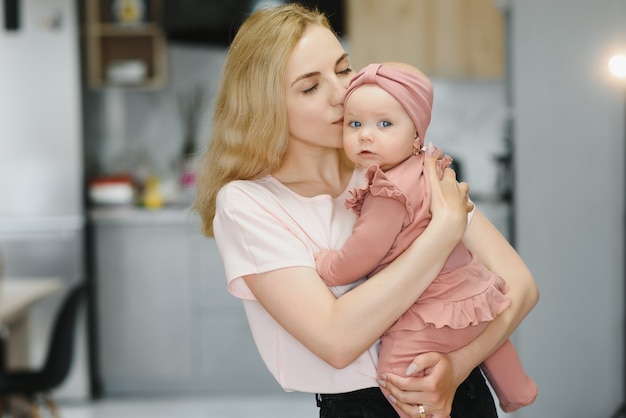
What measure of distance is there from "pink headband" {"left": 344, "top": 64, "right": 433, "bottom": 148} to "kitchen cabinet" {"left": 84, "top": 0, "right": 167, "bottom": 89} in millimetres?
3742

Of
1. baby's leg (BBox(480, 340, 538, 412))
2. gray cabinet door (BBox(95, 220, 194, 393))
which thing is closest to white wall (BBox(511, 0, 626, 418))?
baby's leg (BBox(480, 340, 538, 412))

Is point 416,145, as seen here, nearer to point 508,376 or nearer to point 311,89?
point 311,89

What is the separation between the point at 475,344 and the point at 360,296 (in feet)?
0.83

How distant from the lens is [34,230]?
477cm

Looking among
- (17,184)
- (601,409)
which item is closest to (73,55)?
(17,184)

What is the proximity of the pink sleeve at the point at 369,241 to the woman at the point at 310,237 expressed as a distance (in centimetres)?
4

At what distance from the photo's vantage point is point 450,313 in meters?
1.39

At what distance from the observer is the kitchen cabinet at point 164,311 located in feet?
16.0

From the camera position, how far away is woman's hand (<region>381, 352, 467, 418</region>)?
4.53 ft

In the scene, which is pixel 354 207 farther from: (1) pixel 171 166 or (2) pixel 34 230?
(1) pixel 171 166

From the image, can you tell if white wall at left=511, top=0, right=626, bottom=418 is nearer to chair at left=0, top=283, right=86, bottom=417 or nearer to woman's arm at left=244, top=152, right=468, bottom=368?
chair at left=0, top=283, right=86, bottom=417

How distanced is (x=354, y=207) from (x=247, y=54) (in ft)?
1.02

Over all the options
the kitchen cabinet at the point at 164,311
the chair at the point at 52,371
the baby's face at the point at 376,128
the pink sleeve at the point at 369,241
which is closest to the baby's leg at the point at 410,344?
the pink sleeve at the point at 369,241

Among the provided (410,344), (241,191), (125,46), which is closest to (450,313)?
(410,344)
